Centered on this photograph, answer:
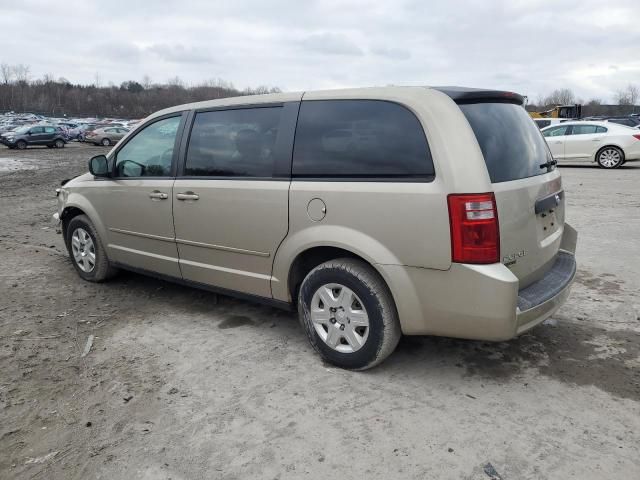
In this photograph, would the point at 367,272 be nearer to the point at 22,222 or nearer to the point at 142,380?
the point at 142,380

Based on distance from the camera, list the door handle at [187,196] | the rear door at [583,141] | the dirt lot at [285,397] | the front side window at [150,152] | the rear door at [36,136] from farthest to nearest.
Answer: the rear door at [36,136] → the rear door at [583,141] → the front side window at [150,152] → the door handle at [187,196] → the dirt lot at [285,397]

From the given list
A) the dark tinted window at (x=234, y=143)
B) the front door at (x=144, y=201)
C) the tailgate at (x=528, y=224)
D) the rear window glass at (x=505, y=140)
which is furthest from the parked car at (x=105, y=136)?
the tailgate at (x=528, y=224)

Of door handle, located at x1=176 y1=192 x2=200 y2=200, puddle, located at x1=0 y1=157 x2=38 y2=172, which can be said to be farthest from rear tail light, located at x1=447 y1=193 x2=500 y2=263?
Answer: puddle, located at x1=0 y1=157 x2=38 y2=172

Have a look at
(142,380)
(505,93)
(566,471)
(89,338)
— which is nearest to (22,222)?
(89,338)

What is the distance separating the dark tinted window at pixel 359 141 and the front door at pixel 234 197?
16cm

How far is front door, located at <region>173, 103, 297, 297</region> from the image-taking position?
145 inches

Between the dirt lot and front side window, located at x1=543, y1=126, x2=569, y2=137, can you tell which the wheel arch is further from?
the dirt lot

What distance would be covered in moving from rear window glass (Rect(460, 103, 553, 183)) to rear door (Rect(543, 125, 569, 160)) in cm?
1460

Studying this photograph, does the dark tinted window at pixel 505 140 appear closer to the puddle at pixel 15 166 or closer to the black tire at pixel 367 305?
the black tire at pixel 367 305

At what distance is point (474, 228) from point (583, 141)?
617 inches

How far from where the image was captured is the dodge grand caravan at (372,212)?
2967mm

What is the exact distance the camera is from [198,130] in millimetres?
4273

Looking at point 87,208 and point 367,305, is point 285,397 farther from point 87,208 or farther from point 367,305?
point 87,208

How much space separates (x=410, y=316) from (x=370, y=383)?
0.52 m
